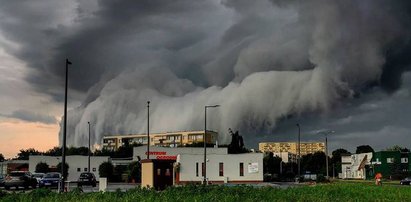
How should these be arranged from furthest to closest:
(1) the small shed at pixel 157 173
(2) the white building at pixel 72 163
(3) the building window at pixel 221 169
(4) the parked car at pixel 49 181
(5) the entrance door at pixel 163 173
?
1. (2) the white building at pixel 72 163
2. (3) the building window at pixel 221 169
3. (4) the parked car at pixel 49 181
4. (5) the entrance door at pixel 163 173
5. (1) the small shed at pixel 157 173

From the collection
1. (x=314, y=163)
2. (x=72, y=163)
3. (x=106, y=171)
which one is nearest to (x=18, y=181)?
(x=106, y=171)

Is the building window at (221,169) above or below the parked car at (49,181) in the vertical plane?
above

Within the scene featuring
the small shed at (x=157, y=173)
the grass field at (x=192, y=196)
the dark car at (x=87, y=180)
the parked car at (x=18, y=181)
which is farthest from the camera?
the dark car at (x=87, y=180)

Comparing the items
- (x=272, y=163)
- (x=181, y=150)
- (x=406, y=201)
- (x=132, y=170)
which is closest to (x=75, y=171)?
(x=181, y=150)

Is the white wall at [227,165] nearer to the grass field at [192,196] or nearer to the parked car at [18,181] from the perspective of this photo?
the parked car at [18,181]

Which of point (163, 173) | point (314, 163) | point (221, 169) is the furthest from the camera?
point (314, 163)

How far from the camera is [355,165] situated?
145 m

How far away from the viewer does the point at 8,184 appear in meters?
49.4

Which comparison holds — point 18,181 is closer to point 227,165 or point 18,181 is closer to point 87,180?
point 87,180

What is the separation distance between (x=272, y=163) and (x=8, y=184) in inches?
4112

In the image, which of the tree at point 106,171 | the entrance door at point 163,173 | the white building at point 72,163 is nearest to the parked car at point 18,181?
the entrance door at point 163,173

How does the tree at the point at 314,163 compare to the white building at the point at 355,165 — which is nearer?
the white building at the point at 355,165

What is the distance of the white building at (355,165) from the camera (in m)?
137

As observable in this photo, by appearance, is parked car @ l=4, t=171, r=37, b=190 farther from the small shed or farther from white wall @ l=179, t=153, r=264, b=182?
white wall @ l=179, t=153, r=264, b=182
